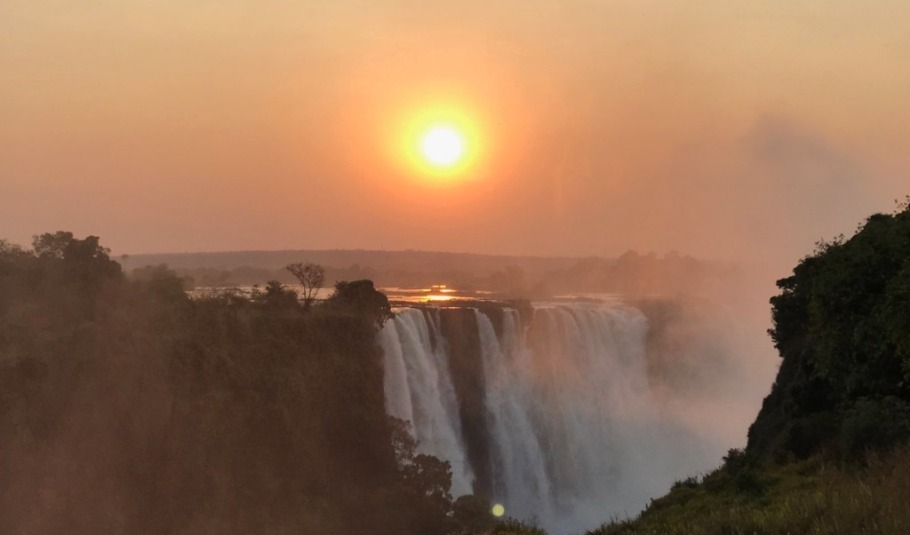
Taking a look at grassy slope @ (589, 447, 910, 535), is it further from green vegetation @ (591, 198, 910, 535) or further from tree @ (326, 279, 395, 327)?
tree @ (326, 279, 395, 327)

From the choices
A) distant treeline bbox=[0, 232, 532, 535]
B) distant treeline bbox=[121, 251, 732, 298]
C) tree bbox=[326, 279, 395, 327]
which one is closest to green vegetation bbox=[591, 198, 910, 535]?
distant treeline bbox=[0, 232, 532, 535]

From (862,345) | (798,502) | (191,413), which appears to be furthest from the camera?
(191,413)

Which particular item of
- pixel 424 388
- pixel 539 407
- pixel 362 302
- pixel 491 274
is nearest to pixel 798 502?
pixel 362 302

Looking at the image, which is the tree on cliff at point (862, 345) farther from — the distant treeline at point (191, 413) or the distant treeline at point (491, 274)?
the distant treeline at point (491, 274)

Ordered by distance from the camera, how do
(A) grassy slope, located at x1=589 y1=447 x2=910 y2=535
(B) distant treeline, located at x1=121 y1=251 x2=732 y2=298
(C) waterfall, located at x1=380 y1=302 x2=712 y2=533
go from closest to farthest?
1. (A) grassy slope, located at x1=589 y1=447 x2=910 y2=535
2. (C) waterfall, located at x1=380 y1=302 x2=712 y2=533
3. (B) distant treeline, located at x1=121 y1=251 x2=732 y2=298

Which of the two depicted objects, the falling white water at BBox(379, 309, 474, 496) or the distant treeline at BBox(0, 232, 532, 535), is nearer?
the distant treeline at BBox(0, 232, 532, 535)

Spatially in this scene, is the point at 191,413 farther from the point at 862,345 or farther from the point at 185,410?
the point at 862,345

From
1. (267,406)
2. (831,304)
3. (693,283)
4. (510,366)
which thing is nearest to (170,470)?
(267,406)


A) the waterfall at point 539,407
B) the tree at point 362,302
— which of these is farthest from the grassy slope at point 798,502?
the waterfall at point 539,407
